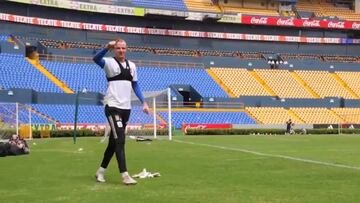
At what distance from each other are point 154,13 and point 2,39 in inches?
683

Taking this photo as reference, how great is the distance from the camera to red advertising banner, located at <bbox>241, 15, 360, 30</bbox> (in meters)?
65.2

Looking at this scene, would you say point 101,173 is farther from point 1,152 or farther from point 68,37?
point 68,37

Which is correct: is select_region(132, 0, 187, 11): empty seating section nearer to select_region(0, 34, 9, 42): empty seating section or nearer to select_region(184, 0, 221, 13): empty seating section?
select_region(184, 0, 221, 13): empty seating section

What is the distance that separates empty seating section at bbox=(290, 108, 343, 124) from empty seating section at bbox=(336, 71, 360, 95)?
776 centimetres

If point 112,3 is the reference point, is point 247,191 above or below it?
below

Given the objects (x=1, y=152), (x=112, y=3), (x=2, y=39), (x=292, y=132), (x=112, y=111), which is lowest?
(x=292, y=132)

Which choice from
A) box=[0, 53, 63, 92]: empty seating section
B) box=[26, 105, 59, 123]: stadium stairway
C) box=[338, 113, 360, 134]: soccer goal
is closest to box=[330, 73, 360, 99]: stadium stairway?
box=[338, 113, 360, 134]: soccer goal

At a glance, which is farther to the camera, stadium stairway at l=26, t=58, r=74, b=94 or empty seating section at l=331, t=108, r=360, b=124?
empty seating section at l=331, t=108, r=360, b=124

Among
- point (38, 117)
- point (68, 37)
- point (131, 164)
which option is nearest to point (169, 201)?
point (131, 164)

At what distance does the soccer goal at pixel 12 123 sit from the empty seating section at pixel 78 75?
13.3 metres

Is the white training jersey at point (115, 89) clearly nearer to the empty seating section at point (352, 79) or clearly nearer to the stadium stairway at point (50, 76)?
the stadium stairway at point (50, 76)

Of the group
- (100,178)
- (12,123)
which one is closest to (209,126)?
(12,123)

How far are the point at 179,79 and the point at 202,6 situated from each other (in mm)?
14636

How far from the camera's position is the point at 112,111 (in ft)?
26.8
